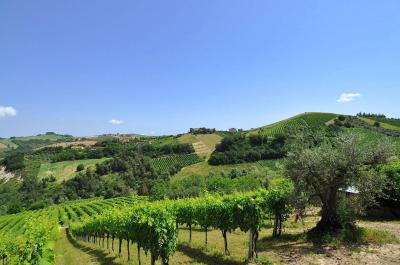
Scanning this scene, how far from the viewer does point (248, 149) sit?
13138 cm

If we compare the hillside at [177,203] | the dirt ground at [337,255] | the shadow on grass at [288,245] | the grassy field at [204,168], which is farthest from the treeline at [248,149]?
the dirt ground at [337,255]

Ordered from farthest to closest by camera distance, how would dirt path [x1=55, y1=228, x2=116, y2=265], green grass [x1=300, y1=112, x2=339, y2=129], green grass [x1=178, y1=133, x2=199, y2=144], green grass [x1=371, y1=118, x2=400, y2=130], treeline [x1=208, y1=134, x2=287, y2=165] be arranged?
green grass [x1=178, y1=133, x2=199, y2=144] < green grass [x1=300, y1=112, x2=339, y2=129] < green grass [x1=371, y1=118, x2=400, y2=130] < treeline [x1=208, y1=134, x2=287, y2=165] < dirt path [x1=55, y1=228, x2=116, y2=265]

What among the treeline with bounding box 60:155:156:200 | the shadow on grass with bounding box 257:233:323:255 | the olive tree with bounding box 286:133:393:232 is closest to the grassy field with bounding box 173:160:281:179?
the treeline with bounding box 60:155:156:200

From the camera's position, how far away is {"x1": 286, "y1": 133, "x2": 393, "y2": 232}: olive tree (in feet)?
70.5

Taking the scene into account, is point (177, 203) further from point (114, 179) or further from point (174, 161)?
point (174, 161)

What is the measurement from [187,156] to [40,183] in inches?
2584

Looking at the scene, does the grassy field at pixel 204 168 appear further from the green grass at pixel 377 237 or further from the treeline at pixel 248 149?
the green grass at pixel 377 237

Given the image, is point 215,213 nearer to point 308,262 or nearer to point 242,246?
point 242,246

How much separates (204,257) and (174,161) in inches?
5530

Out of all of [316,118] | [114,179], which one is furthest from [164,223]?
[114,179]

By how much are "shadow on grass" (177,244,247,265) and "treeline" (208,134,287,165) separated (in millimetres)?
91456

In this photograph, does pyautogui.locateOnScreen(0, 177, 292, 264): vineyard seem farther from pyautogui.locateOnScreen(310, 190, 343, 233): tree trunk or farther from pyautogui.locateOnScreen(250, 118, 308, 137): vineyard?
pyautogui.locateOnScreen(250, 118, 308, 137): vineyard

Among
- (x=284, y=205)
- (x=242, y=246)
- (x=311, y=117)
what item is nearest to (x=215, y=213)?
(x=242, y=246)

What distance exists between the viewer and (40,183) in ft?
511
